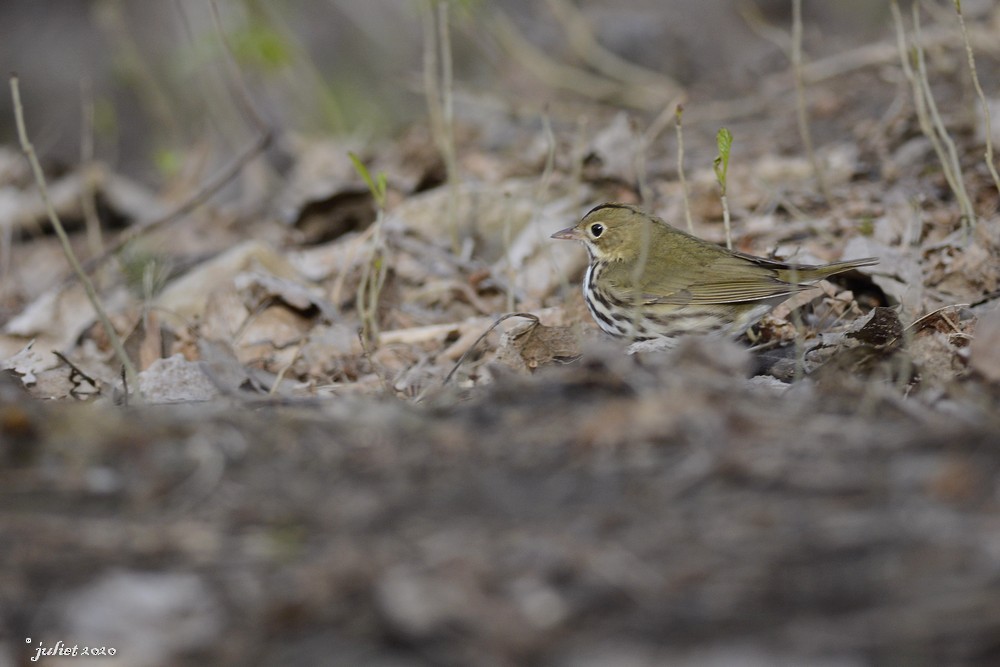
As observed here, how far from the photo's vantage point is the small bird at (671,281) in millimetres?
4398

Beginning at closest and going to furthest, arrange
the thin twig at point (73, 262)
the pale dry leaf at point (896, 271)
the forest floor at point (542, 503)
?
the forest floor at point (542, 503) → the thin twig at point (73, 262) → the pale dry leaf at point (896, 271)

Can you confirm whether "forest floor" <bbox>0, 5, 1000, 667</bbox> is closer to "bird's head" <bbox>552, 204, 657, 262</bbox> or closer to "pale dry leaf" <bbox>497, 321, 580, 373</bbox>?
"pale dry leaf" <bbox>497, 321, 580, 373</bbox>

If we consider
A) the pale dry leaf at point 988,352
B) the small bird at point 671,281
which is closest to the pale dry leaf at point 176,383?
the small bird at point 671,281

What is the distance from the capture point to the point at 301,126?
10.6 m

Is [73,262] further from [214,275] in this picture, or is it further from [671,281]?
[671,281]

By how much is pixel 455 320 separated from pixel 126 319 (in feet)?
5.74

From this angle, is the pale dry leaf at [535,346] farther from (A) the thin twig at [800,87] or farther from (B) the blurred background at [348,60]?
(B) the blurred background at [348,60]

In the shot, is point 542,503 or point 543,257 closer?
point 542,503

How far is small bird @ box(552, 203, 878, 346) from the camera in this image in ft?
14.4

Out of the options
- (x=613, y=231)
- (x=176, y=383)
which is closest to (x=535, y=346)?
(x=613, y=231)

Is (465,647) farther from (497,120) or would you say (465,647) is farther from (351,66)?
(351,66)

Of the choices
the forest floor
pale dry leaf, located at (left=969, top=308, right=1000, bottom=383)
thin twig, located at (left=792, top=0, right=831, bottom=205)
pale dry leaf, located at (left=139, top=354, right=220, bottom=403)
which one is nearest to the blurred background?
thin twig, located at (left=792, top=0, right=831, bottom=205)

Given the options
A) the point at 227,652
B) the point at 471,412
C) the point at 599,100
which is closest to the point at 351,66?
the point at 599,100

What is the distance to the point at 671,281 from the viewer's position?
185 inches
